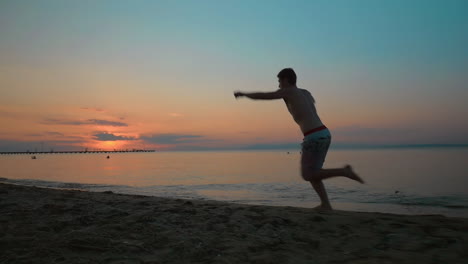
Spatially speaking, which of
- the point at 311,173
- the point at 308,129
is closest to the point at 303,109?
the point at 308,129

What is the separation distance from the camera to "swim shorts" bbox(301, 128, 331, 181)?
4867mm

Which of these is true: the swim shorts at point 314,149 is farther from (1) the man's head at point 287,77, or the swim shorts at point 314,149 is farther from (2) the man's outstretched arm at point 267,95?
(1) the man's head at point 287,77

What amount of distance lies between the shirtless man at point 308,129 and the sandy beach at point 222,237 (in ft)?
2.47

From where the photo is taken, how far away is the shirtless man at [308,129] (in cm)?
488

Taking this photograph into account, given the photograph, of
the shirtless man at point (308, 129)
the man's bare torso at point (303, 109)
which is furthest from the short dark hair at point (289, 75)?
the man's bare torso at point (303, 109)

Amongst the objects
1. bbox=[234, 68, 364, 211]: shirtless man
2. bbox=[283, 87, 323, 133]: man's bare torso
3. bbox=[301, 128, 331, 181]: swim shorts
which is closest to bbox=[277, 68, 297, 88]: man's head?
bbox=[234, 68, 364, 211]: shirtless man

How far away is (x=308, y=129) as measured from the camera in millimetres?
4930

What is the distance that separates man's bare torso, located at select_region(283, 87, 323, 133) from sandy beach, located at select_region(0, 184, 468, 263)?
4.53 feet

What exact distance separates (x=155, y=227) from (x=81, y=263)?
117cm

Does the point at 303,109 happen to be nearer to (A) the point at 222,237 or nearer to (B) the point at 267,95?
(B) the point at 267,95

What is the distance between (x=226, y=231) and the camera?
3.72m

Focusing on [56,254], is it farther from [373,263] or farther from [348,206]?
[348,206]

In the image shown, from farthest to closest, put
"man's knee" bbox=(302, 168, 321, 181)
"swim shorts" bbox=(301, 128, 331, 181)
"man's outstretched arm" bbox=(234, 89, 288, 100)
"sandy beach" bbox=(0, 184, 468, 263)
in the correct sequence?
"man's knee" bbox=(302, 168, 321, 181), "swim shorts" bbox=(301, 128, 331, 181), "man's outstretched arm" bbox=(234, 89, 288, 100), "sandy beach" bbox=(0, 184, 468, 263)

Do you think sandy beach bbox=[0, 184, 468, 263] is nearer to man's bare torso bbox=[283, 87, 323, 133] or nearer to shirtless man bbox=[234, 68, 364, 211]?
shirtless man bbox=[234, 68, 364, 211]
